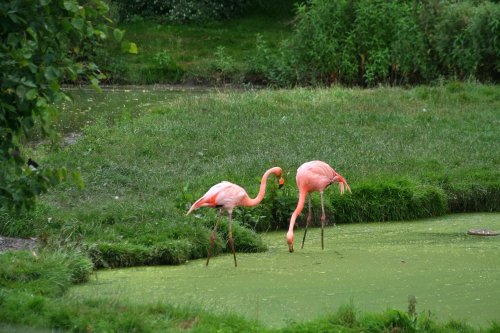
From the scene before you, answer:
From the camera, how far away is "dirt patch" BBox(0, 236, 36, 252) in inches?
377

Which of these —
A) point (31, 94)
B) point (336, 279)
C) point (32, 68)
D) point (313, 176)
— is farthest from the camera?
point (313, 176)

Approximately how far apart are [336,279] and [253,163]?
4320mm

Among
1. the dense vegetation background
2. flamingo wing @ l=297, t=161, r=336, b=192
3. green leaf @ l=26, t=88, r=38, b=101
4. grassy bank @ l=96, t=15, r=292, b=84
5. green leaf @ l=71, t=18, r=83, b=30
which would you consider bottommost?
grassy bank @ l=96, t=15, r=292, b=84

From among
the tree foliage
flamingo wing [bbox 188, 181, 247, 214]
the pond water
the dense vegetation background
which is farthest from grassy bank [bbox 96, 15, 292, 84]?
the tree foliage

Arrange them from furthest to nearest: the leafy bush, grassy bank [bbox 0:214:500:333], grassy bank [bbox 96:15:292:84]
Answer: grassy bank [bbox 96:15:292:84] < the leafy bush < grassy bank [bbox 0:214:500:333]

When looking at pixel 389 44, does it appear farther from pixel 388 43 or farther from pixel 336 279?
pixel 336 279

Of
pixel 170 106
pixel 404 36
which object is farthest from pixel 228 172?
pixel 404 36

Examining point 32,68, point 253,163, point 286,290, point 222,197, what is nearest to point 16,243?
point 222,197

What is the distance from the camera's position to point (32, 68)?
6105 mm

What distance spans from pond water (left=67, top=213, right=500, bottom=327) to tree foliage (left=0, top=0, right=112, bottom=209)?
5.34ft

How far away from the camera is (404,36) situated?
23.3 metres

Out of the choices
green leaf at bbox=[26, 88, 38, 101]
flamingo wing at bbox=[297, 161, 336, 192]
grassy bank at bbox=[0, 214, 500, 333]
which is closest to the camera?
green leaf at bbox=[26, 88, 38, 101]

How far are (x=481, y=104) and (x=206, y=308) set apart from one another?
11842 mm

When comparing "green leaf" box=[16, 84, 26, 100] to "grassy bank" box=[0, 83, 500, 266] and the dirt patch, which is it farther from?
the dirt patch
